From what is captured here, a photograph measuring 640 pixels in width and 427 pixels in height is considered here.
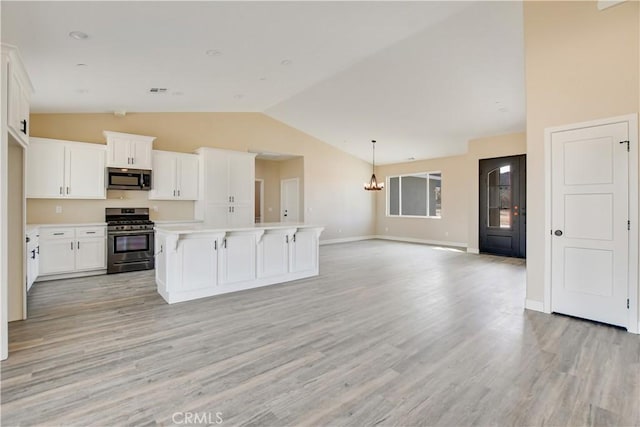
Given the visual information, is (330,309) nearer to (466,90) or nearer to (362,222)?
(466,90)

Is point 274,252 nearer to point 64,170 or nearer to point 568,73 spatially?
point 64,170

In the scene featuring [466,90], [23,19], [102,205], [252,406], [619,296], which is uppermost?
[466,90]

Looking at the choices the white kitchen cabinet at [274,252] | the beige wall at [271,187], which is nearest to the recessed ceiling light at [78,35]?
the white kitchen cabinet at [274,252]

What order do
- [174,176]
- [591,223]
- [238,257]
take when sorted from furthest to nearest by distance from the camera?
[174,176]
[238,257]
[591,223]

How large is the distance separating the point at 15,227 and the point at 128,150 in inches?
114

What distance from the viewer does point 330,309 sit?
361 centimetres

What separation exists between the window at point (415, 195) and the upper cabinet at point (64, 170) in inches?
338

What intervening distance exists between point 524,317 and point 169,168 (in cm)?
628

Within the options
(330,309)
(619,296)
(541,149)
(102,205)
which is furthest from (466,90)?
(102,205)

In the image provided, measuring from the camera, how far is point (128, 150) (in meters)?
5.61

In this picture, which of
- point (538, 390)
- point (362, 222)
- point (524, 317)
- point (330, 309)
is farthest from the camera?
point (362, 222)

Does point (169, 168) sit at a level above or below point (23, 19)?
below

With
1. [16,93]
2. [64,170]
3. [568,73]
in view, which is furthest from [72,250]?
[568,73]

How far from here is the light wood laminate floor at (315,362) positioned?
1.82m
